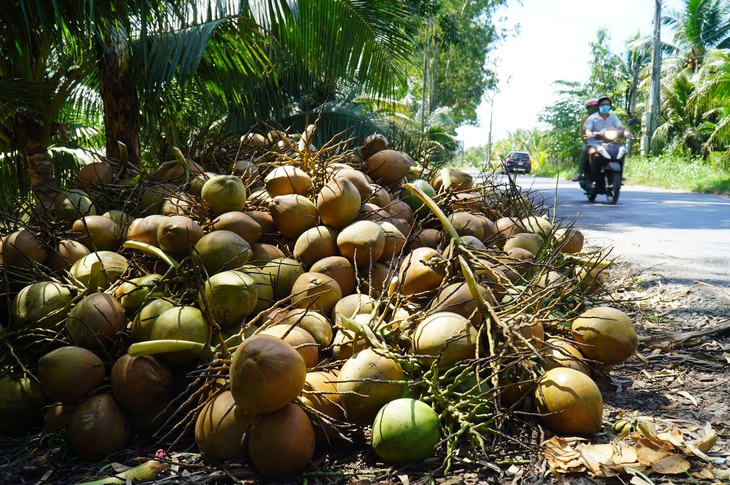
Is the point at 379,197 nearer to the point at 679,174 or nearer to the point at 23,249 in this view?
the point at 23,249

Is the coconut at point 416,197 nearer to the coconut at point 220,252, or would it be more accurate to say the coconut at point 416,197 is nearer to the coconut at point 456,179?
the coconut at point 456,179

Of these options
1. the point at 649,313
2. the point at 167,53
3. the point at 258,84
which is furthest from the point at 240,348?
the point at 258,84

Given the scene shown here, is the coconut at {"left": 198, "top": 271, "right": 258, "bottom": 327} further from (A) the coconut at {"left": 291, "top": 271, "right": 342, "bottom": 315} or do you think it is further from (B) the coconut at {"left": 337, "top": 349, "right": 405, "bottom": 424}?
(B) the coconut at {"left": 337, "top": 349, "right": 405, "bottom": 424}

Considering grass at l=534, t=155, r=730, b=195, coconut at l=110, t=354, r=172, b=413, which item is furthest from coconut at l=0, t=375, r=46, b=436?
grass at l=534, t=155, r=730, b=195

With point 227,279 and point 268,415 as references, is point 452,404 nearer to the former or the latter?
point 268,415

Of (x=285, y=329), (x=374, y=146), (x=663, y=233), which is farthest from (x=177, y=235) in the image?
(x=663, y=233)

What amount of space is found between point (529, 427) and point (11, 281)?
1877 mm

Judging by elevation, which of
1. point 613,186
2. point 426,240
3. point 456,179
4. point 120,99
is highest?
point 120,99

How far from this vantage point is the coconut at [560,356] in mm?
1812

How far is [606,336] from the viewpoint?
1938mm

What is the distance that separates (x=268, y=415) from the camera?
5.03 ft

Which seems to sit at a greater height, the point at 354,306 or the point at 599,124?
the point at 599,124

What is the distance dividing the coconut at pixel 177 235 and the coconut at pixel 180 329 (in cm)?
37

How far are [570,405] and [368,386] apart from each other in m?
0.58
